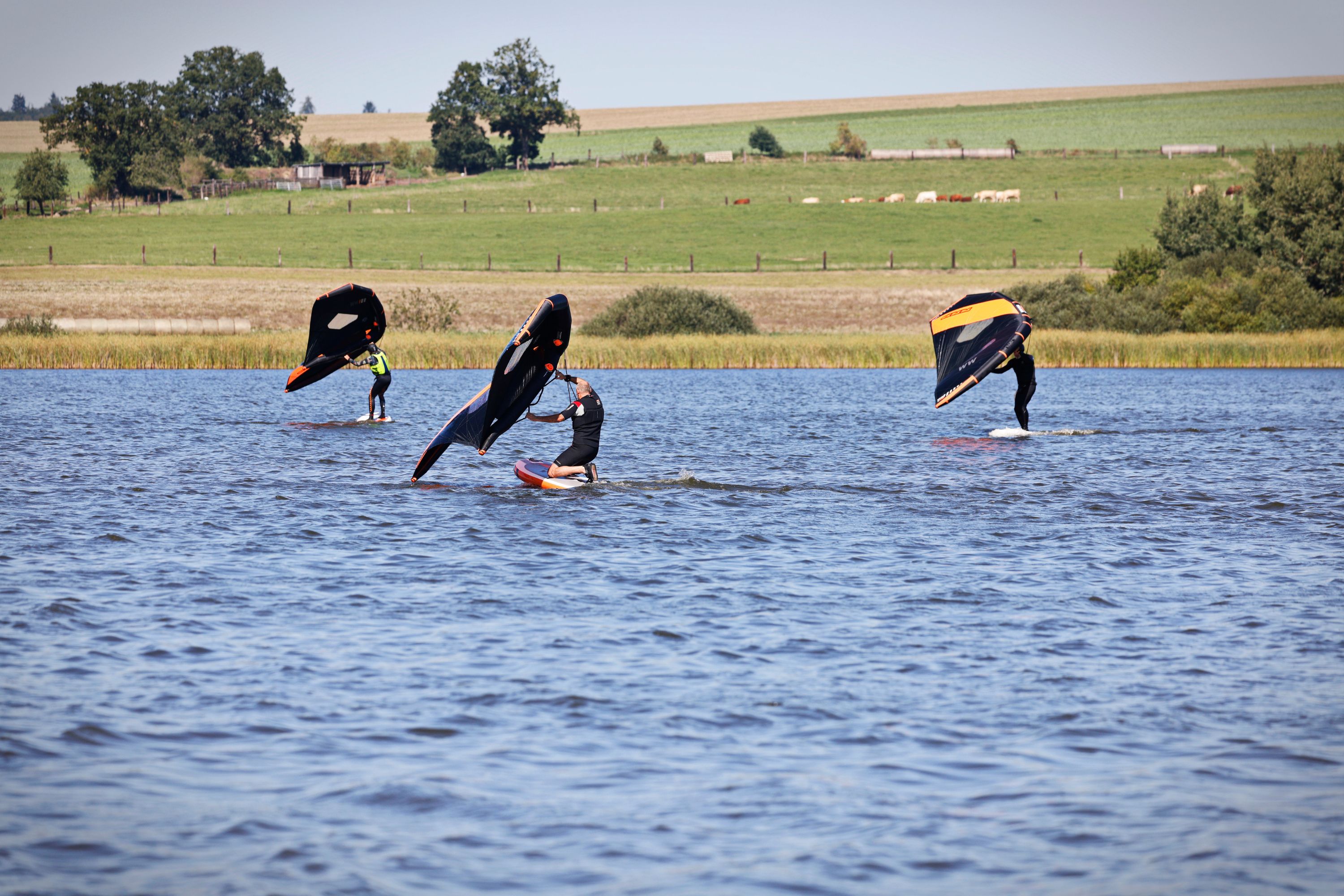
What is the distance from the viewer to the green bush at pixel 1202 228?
71.4 meters

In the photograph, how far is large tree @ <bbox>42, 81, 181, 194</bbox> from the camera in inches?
5413

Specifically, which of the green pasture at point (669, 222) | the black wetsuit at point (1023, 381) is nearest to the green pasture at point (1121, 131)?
the green pasture at point (669, 222)

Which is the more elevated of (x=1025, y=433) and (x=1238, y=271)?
(x=1238, y=271)

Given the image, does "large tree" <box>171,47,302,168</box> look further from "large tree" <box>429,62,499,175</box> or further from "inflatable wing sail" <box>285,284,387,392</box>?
"inflatable wing sail" <box>285,284,387,392</box>

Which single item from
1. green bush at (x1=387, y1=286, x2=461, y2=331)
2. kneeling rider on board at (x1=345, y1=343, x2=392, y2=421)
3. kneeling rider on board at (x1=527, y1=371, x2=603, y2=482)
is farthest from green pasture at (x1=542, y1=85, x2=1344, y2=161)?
kneeling rider on board at (x1=527, y1=371, x2=603, y2=482)

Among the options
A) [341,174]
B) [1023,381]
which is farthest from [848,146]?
[1023,381]

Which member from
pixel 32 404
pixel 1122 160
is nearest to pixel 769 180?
pixel 1122 160

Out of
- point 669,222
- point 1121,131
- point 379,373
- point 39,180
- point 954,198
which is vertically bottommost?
point 379,373

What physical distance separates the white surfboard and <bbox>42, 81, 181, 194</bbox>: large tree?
124 meters

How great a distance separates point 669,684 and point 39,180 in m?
121

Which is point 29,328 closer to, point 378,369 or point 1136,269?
point 378,369

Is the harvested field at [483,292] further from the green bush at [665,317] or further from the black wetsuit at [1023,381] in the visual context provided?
the black wetsuit at [1023,381]

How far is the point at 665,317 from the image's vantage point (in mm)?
62875

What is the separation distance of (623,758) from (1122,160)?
456ft
